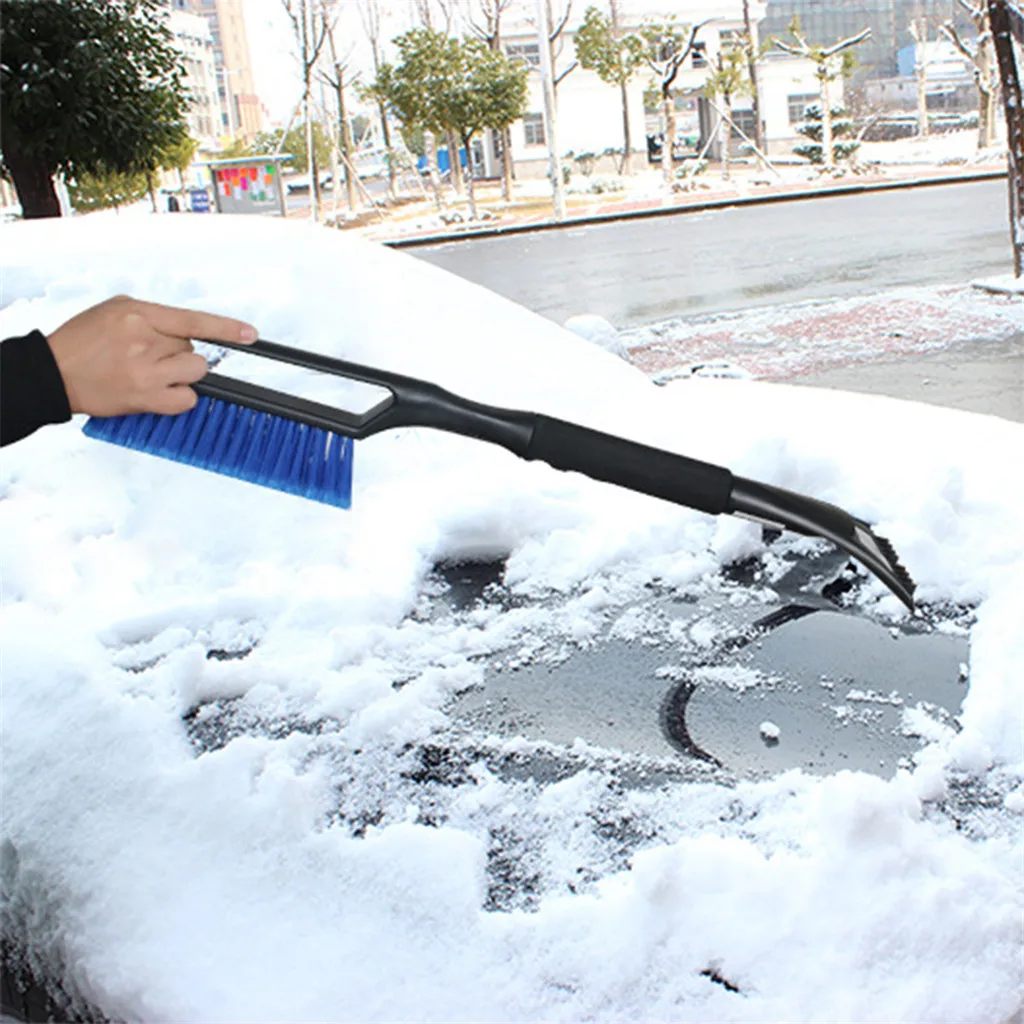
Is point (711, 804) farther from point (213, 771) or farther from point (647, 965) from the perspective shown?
point (213, 771)

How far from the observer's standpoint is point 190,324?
1.10 m

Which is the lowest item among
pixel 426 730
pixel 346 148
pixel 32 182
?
pixel 426 730

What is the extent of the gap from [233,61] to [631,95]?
76.9m

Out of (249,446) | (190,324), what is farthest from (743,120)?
(190,324)

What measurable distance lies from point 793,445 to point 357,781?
117 cm

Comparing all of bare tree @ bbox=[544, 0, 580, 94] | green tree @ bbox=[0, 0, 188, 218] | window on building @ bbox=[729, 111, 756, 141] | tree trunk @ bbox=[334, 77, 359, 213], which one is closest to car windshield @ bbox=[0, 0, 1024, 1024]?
green tree @ bbox=[0, 0, 188, 218]

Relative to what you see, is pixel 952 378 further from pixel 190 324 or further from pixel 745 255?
pixel 745 255

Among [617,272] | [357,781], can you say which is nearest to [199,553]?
[357,781]

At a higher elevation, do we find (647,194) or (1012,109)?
(647,194)

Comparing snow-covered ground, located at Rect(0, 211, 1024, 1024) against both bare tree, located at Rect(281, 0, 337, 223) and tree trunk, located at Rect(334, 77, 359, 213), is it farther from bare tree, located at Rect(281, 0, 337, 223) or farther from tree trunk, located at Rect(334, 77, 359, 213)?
bare tree, located at Rect(281, 0, 337, 223)

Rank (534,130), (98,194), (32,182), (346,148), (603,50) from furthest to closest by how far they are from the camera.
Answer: (534,130) → (346,148) → (603,50) → (98,194) → (32,182)

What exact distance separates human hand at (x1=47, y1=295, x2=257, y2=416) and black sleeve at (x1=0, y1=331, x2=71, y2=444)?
0.05 ft

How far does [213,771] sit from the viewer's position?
1407 mm

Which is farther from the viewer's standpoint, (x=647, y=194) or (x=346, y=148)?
(x=346, y=148)
